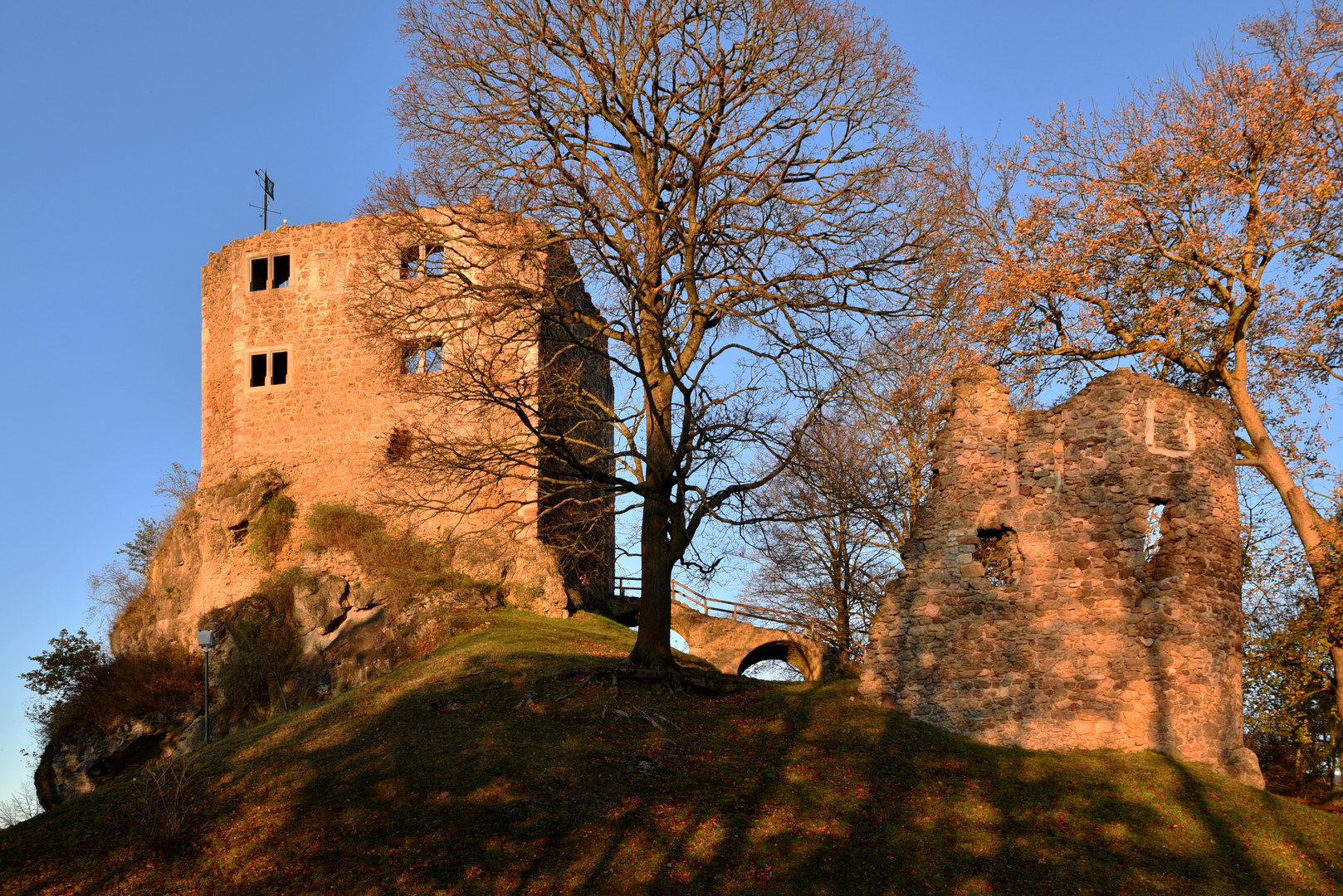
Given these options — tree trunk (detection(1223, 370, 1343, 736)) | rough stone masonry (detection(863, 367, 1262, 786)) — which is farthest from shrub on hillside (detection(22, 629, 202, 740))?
tree trunk (detection(1223, 370, 1343, 736))

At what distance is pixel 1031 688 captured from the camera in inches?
517

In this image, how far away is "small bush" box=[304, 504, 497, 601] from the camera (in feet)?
72.8

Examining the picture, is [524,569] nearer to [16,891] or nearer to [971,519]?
[971,519]

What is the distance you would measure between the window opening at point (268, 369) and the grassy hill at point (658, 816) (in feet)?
46.8

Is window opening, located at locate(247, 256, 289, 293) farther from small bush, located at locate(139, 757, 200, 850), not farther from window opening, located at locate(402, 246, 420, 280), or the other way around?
small bush, located at locate(139, 757, 200, 850)

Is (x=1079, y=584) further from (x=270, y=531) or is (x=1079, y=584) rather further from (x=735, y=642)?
(x=270, y=531)

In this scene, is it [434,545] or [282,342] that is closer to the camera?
[434,545]

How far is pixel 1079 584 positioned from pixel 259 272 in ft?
73.3

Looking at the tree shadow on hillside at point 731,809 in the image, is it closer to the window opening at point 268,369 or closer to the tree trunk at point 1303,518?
the tree trunk at point 1303,518

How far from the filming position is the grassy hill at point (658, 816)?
389 inches

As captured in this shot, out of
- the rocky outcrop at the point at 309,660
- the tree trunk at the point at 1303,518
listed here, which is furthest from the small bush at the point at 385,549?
the tree trunk at the point at 1303,518

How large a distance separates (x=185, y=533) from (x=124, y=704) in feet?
17.4

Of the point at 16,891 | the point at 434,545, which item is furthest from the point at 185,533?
the point at 16,891

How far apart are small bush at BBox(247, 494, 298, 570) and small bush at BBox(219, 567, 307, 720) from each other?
1.61 meters
